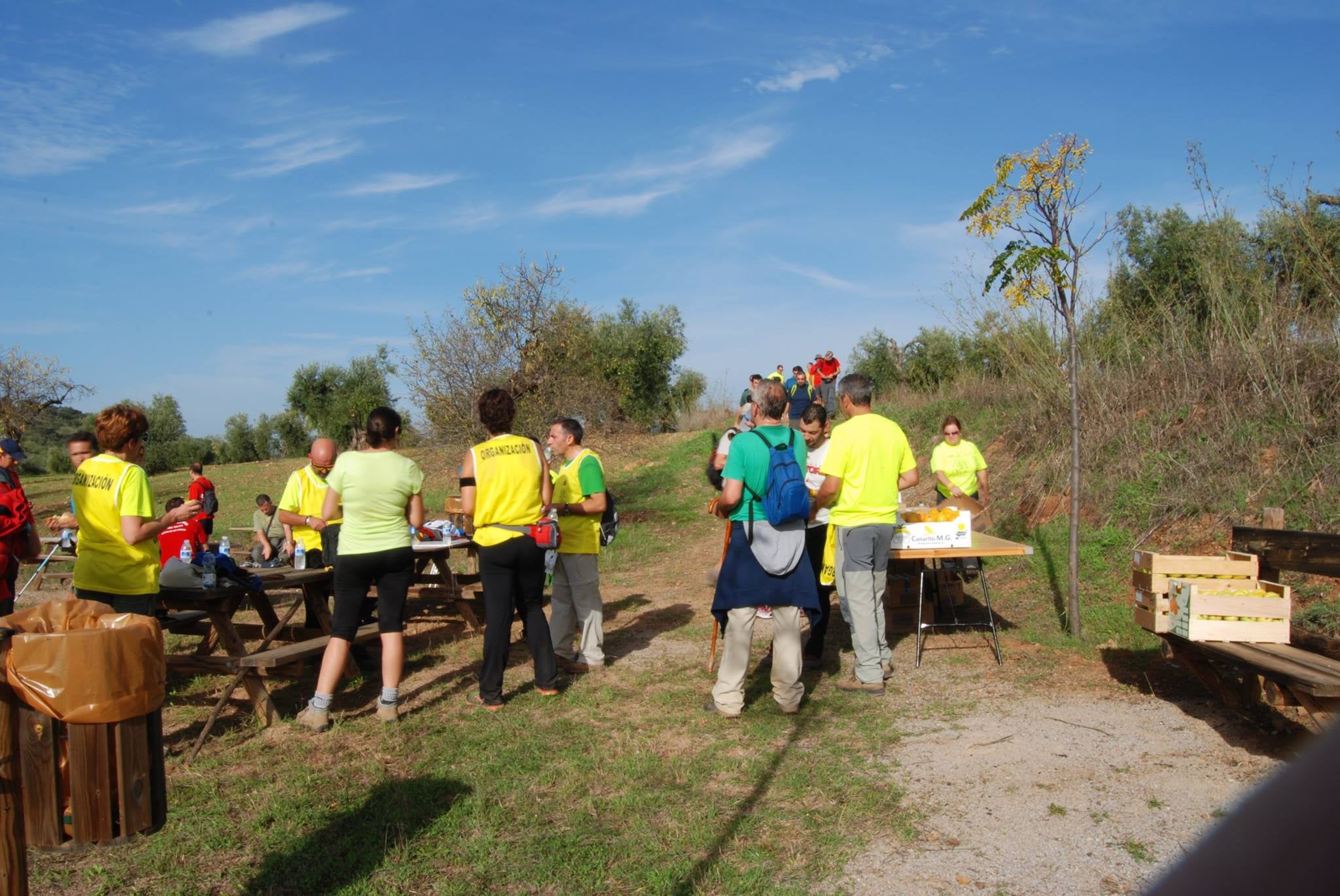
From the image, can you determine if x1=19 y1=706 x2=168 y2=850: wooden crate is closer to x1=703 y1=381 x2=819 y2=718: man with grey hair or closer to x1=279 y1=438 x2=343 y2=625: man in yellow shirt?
x1=703 y1=381 x2=819 y2=718: man with grey hair

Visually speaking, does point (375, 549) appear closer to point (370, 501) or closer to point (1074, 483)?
point (370, 501)

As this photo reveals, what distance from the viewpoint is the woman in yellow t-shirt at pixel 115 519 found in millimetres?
5367

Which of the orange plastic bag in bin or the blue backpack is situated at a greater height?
the blue backpack

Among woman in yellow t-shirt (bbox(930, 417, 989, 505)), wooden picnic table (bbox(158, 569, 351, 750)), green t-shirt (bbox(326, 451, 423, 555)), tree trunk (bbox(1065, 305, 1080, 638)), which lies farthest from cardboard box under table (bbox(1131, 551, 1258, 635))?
wooden picnic table (bbox(158, 569, 351, 750))

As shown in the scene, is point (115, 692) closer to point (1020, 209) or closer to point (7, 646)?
point (7, 646)

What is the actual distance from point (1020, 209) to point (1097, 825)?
15.5 ft

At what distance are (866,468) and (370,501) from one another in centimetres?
328

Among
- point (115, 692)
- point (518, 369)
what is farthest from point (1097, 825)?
point (518, 369)

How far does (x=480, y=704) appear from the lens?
660 cm

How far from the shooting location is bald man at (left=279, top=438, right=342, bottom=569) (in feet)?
25.1

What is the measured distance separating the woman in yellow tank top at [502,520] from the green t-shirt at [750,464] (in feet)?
4.63

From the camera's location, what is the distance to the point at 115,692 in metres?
2.75

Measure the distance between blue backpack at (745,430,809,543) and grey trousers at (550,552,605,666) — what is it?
196cm

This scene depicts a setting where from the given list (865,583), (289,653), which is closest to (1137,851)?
(865,583)
